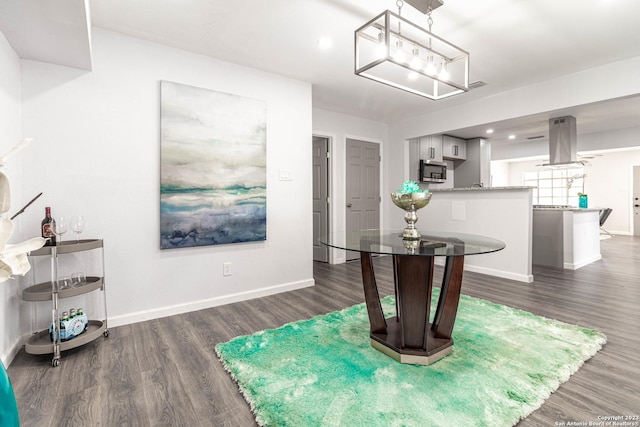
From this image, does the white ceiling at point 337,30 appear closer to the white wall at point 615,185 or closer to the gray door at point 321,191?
the gray door at point 321,191

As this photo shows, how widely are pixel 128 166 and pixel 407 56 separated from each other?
2.70m

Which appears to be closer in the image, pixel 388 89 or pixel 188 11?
pixel 188 11

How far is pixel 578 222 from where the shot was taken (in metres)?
4.59

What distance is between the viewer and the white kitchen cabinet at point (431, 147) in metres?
5.64

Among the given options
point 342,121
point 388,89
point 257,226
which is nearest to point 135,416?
point 257,226

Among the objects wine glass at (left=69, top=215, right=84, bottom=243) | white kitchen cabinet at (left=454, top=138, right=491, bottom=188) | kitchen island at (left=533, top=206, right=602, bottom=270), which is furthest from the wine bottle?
white kitchen cabinet at (left=454, top=138, right=491, bottom=188)

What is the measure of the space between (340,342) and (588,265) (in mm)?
4615

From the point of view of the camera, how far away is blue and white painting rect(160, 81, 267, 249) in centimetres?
276

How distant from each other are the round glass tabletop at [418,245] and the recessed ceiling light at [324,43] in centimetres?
173

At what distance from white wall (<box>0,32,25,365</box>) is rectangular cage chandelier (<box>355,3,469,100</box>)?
2.18 m

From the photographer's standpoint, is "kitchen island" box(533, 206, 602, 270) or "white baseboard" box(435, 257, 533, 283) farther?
"kitchen island" box(533, 206, 602, 270)

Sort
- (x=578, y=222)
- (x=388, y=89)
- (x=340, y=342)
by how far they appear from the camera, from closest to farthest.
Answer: (x=340, y=342)
(x=388, y=89)
(x=578, y=222)

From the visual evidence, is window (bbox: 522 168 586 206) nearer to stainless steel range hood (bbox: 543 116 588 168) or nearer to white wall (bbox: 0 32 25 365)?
stainless steel range hood (bbox: 543 116 588 168)

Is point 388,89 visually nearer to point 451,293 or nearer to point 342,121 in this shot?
point 342,121
